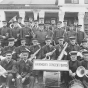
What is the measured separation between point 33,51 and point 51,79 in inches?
99.1

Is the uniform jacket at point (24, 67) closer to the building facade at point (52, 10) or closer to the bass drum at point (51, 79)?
the bass drum at point (51, 79)

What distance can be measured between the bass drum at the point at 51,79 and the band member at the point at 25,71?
49 centimetres

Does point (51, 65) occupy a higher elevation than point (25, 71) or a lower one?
higher

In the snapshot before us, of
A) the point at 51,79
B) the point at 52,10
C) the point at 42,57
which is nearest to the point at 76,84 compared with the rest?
the point at 51,79

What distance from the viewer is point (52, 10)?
25297 millimetres

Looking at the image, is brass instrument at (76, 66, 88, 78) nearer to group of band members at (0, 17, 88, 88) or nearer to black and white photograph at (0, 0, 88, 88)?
black and white photograph at (0, 0, 88, 88)

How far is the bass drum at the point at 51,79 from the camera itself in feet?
23.8

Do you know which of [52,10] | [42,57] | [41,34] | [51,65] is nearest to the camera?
[51,65]

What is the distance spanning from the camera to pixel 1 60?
8.31 m

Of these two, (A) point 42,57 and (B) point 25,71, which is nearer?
(B) point 25,71

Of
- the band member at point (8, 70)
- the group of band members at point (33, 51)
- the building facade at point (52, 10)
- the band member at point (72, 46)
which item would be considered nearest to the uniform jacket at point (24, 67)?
the group of band members at point (33, 51)

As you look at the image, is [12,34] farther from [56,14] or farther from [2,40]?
[56,14]

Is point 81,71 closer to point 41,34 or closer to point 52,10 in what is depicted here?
point 41,34

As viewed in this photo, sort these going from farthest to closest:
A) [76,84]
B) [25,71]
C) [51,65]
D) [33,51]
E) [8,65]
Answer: [33,51] → [8,65] → [25,71] → [51,65] → [76,84]
